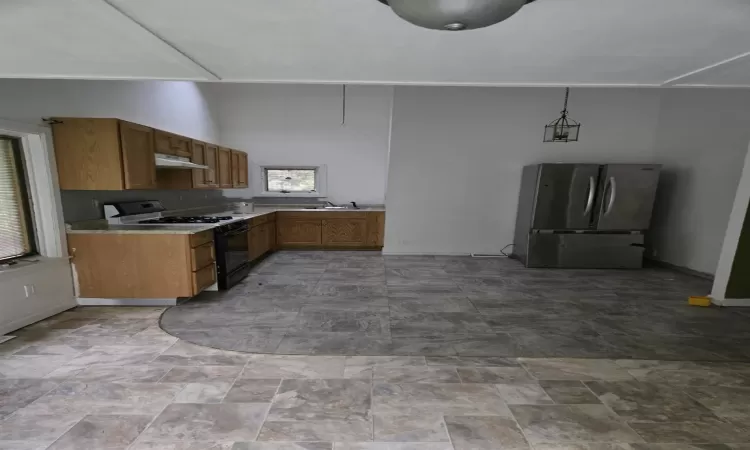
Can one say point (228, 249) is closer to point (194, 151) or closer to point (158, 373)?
point (194, 151)

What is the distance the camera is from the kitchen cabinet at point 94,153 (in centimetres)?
282

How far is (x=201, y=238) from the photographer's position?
10.9 feet

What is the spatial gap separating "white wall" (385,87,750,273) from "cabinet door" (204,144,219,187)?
2705mm

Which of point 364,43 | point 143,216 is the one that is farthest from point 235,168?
point 364,43

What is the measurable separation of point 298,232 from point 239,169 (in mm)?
1519

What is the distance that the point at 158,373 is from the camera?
2047 millimetres

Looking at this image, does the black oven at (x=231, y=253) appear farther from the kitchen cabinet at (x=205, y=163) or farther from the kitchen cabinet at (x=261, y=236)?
the kitchen cabinet at (x=205, y=163)

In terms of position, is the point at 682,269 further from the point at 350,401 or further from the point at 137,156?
the point at 137,156

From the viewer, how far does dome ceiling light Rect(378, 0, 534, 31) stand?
88cm

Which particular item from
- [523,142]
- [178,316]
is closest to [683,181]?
[523,142]

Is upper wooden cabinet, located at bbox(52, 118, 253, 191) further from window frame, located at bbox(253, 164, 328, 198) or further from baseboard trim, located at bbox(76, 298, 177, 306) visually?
window frame, located at bbox(253, 164, 328, 198)

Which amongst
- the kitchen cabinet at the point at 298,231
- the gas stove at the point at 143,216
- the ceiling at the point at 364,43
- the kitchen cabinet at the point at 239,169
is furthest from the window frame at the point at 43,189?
the kitchen cabinet at the point at 298,231

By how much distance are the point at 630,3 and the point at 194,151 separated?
4.51 meters

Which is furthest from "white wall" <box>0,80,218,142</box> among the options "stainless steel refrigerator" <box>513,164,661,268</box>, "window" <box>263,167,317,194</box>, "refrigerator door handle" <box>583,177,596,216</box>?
"refrigerator door handle" <box>583,177,596,216</box>
